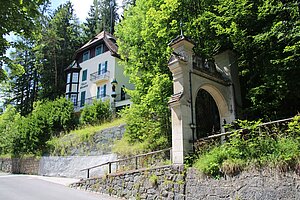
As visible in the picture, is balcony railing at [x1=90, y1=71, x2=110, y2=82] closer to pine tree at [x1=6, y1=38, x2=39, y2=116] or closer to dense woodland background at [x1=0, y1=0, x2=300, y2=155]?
dense woodland background at [x1=0, y1=0, x2=300, y2=155]

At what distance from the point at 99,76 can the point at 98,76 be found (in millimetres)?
238

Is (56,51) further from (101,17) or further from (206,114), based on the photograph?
(206,114)

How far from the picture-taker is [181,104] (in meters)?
8.03

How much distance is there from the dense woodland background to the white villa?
41.1 ft

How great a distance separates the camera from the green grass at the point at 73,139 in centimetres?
1956

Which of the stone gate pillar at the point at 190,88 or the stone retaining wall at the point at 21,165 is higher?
the stone gate pillar at the point at 190,88

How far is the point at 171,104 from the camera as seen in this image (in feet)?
26.9

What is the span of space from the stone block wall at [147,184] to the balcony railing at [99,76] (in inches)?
779

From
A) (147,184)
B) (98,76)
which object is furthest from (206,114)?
(98,76)

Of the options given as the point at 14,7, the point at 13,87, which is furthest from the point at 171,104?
the point at 13,87

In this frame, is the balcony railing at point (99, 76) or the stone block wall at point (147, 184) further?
the balcony railing at point (99, 76)

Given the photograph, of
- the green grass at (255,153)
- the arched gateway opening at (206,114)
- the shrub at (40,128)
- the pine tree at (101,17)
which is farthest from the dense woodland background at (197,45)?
the pine tree at (101,17)

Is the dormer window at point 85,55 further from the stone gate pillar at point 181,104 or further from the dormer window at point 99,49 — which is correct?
the stone gate pillar at point 181,104

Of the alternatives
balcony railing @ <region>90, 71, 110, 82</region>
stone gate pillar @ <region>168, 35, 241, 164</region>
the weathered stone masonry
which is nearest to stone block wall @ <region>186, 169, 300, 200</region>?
the weathered stone masonry
